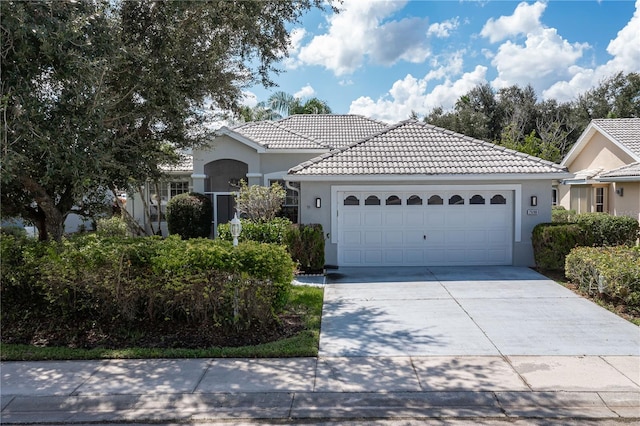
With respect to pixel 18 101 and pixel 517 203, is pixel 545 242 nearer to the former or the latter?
pixel 517 203

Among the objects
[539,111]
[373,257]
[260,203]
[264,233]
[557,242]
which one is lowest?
[373,257]

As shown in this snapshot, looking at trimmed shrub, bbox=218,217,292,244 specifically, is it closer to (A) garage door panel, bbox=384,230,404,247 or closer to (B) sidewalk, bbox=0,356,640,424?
(A) garage door panel, bbox=384,230,404,247

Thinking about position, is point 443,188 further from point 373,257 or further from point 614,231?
point 614,231

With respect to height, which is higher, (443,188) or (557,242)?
(443,188)

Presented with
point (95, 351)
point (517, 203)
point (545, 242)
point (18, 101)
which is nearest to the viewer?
point (18, 101)

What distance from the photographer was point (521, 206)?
1348 centimetres

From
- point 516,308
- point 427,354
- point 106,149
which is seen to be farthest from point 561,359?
point 106,149

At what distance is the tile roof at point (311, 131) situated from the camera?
20.2 meters

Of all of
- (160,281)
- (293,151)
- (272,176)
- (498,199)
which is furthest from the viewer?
(293,151)

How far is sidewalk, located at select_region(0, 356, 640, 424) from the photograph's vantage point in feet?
16.6

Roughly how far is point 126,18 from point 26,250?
Answer: 4175 millimetres

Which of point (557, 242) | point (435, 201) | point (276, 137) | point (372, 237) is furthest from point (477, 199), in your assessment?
point (276, 137)

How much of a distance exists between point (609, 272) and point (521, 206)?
4.65 m

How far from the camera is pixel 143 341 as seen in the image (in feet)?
23.5
